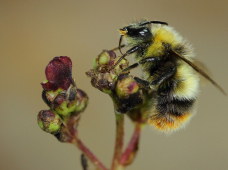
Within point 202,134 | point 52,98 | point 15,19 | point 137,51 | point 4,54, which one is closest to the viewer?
point 52,98

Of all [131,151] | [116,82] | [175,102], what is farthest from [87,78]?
[116,82]

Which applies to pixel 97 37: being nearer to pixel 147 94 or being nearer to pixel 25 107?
pixel 25 107

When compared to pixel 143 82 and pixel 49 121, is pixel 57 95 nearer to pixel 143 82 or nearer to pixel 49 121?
pixel 49 121

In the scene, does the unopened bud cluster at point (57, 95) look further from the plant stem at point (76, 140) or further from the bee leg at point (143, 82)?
the bee leg at point (143, 82)

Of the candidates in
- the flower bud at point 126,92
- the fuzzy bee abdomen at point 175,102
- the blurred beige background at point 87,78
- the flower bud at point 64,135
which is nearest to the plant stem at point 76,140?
the flower bud at point 64,135

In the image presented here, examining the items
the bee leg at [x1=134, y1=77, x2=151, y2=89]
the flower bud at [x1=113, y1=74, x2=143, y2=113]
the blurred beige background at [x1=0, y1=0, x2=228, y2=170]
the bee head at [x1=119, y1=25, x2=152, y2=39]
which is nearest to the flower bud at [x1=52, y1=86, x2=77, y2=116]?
the flower bud at [x1=113, y1=74, x2=143, y2=113]

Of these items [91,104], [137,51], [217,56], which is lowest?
[91,104]

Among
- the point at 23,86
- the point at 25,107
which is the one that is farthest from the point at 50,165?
the point at 23,86

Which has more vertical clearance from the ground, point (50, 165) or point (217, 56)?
point (217, 56)
